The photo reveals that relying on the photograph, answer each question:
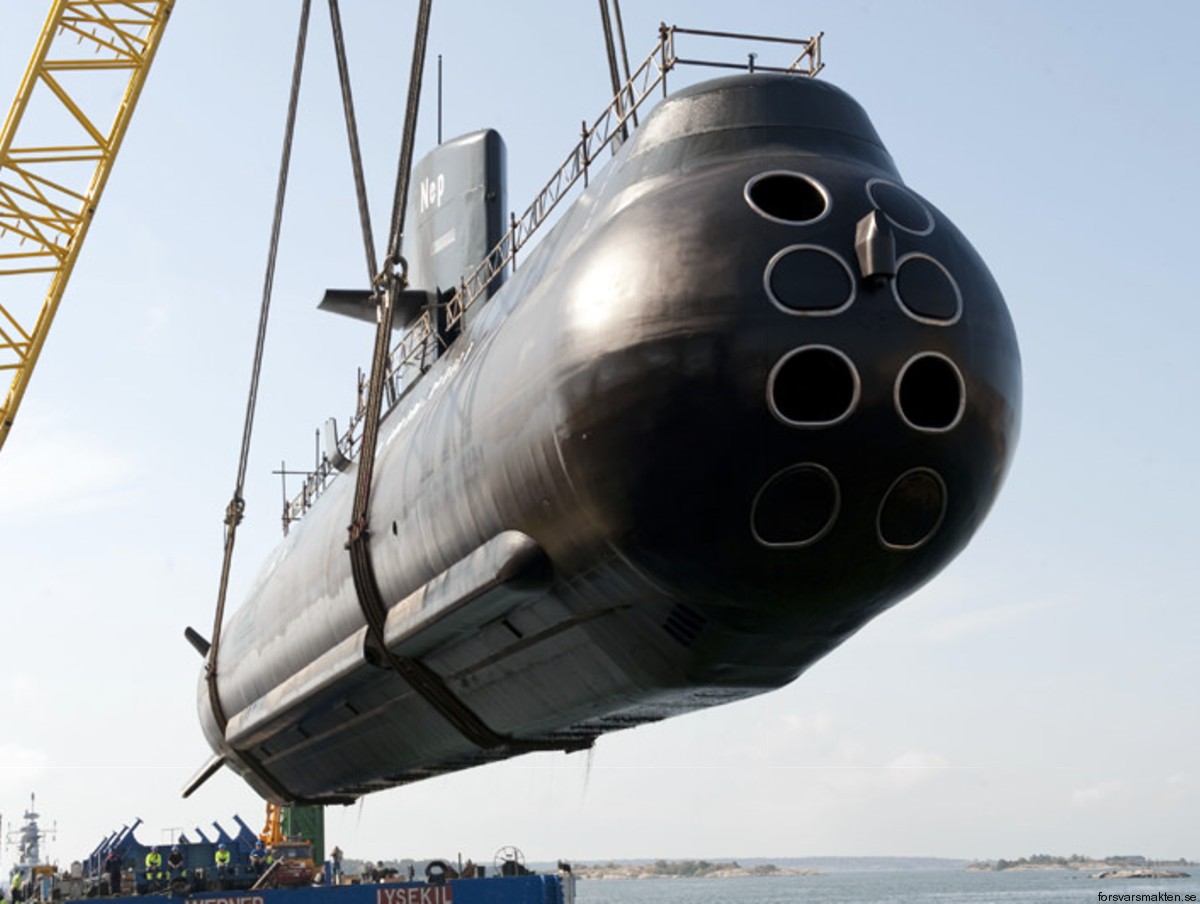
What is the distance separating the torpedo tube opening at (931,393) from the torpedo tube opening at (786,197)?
140 cm

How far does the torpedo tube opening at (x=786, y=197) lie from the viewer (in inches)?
470

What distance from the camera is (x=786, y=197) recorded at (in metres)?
12.2

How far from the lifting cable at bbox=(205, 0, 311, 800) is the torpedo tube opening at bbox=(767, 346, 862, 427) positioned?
1774 centimetres

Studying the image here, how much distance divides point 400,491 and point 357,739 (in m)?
5.84

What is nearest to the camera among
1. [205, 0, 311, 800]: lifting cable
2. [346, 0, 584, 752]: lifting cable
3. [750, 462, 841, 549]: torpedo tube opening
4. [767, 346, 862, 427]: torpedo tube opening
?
[767, 346, 862, 427]: torpedo tube opening

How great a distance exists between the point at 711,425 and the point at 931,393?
172 centimetres

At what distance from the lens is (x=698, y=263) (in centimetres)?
1161

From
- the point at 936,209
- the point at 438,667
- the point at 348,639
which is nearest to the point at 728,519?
the point at 936,209

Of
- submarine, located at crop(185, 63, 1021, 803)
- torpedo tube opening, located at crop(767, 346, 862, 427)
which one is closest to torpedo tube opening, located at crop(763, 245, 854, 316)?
submarine, located at crop(185, 63, 1021, 803)

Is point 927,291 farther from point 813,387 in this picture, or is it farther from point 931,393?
point 813,387

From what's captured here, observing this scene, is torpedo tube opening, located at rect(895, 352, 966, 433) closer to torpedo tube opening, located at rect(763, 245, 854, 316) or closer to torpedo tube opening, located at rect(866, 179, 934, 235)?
torpedo tube opening, located at rect(763, 245, 854, 316)

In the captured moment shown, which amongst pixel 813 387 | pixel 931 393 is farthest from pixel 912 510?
pixel 813 387

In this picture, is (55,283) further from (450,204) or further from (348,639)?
(348,639)

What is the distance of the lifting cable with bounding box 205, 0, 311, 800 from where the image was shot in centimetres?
2742
